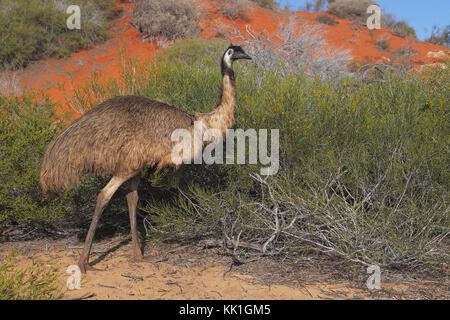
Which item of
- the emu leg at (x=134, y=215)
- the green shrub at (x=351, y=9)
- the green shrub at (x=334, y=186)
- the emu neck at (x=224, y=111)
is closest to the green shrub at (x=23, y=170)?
the emu leg at (x=134, y=215)

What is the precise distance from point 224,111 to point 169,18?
51.9ft

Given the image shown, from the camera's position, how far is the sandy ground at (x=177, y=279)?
3.51 meters

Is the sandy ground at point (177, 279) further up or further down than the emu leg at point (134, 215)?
further down

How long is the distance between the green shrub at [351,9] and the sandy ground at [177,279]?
2589 centimetres

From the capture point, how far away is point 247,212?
184 inches

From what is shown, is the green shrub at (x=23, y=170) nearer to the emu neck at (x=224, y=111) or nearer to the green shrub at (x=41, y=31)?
the emu neck at (x=224, y=111)

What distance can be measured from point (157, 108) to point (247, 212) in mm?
1540

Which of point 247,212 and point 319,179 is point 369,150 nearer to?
→ point 319,179

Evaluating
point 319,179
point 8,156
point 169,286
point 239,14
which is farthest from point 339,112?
point 239,14

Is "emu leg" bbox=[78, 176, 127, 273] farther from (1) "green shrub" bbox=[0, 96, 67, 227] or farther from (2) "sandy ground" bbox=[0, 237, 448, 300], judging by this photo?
(1) "green shrub" bbox=[0, 96, 67, 227]

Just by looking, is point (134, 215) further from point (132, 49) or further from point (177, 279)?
point (132, 49)

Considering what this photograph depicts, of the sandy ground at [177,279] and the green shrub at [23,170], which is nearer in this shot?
the sandy ground at [177,279]

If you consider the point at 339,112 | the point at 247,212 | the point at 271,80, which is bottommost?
the point at 247,212

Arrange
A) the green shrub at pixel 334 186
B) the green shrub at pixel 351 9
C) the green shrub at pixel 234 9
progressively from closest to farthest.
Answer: the green shrub at pixel 334 186 → the green shrub at pixel 234 9 → the green shrub at pixel 351 9
